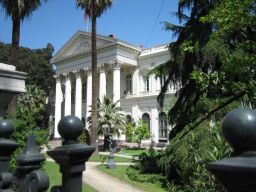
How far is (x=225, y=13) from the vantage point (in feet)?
28.1

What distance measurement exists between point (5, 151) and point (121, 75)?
41.8 m

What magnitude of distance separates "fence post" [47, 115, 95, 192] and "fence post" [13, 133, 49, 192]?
0.18 metres

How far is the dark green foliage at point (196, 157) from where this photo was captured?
877 centimetres

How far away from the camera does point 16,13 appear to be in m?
17.7

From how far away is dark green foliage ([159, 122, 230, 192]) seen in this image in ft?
28.8

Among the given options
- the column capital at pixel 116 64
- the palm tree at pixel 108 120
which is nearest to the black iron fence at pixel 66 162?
the palm tree at pixel 108 120

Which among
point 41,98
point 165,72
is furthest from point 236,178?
point 41,98

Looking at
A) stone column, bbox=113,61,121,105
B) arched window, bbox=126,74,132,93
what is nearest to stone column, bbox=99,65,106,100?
stone column, bbox=113,61,121,105

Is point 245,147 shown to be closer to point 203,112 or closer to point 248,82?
point 248,82

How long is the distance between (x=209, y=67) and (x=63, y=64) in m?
38.7

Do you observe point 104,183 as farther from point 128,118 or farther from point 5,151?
point 128,118

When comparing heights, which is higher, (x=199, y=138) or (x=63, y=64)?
(x=63, y=64)

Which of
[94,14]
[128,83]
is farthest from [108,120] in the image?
[128,83]

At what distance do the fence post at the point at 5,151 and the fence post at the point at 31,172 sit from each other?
334 millimetres
